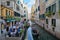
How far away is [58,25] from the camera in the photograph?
48.9 feet

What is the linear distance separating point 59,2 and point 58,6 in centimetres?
47

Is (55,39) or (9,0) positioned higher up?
(9,0)

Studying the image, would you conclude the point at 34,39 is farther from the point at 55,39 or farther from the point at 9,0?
the point at 9,0

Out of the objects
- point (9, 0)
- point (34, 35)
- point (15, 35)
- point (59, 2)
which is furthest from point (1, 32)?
point (9, 0)

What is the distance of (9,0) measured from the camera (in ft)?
93.8

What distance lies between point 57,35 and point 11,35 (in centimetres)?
558

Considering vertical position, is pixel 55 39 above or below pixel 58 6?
below

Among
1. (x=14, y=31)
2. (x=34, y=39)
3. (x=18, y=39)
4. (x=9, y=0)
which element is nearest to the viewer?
(x=18, y=39)

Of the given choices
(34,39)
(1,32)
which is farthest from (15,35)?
(34,39)

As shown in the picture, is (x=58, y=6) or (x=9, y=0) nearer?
(x=58, y=6)

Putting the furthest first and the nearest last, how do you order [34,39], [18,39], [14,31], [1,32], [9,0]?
1. [9,0]
2. [34,39]
3. [1,32]
4. [14,31]
5. [18,39]

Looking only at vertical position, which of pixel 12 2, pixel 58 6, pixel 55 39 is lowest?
pixel 55 39

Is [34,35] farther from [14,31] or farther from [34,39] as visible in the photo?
[14,31]

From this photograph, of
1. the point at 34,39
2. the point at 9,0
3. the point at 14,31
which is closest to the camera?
the point at 14,31
